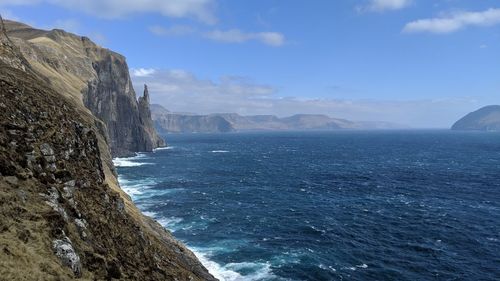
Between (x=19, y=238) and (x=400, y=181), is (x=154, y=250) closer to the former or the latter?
(x=19, y=238)

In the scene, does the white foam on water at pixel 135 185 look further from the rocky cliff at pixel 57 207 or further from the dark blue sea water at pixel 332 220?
the rocky cliff at pixel 57 207

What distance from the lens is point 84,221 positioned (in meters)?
27.0

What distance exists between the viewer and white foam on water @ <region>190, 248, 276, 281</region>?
1958 inches

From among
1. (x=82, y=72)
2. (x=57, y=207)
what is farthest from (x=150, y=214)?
(x=82, y=72)

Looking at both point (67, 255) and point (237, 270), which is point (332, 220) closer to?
point (237, 270)

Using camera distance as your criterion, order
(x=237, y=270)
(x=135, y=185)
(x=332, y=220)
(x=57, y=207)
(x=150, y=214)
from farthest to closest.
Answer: (x=135, y=185), (x=150, y=214), (x=332, y=220), (x=237, y=270), (x=57, y=207)

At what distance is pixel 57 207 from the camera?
25141 mm

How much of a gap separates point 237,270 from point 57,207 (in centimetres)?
3127

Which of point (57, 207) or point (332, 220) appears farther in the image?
point (332, 220)

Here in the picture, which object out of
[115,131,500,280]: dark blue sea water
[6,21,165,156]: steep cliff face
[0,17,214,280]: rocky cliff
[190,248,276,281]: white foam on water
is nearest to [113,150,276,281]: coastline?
[190,248,276,281]: white foam on water

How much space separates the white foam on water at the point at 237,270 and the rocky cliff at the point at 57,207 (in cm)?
1259

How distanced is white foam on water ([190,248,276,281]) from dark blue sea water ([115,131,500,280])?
13 centimetres

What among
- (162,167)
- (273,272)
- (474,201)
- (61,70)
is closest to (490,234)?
(474,201)

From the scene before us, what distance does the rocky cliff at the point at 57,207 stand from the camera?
68.6ft
